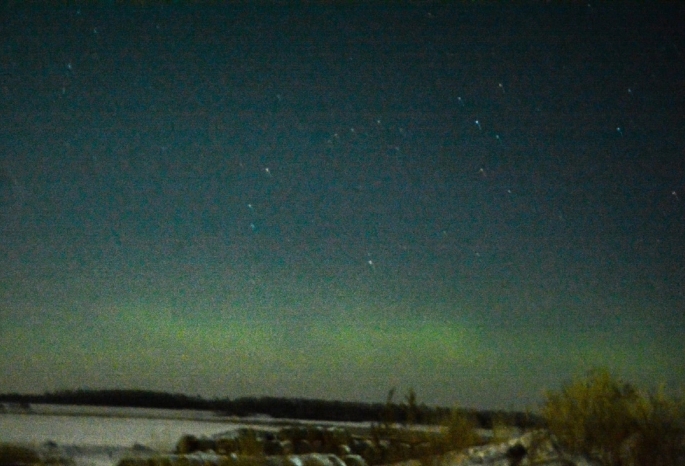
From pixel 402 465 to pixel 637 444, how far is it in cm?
512

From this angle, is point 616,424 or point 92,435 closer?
point 616,424

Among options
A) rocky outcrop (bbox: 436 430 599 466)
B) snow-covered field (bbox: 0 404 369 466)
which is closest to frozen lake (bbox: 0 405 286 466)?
snow-covered field (bbox: 0 404 369 466)

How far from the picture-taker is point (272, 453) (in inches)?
922

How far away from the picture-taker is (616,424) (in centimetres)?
1487

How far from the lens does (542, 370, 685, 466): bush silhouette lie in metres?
14.3

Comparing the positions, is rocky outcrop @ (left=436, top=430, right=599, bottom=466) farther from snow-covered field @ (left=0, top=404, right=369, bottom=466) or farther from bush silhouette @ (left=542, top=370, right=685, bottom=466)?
snow-covered field @ (left=0, top=404, right=369, bottom=466)

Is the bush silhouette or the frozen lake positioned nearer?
the bush silhouette

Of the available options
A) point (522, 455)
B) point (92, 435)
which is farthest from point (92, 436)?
point (522, 455)

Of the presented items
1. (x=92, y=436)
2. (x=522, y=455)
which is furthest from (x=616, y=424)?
(x=92, y=436)

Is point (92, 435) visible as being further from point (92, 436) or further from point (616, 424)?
point (616, 424)

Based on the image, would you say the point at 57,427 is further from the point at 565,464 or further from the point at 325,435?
the point at 565,464

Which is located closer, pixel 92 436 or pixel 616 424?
pixel 616 424

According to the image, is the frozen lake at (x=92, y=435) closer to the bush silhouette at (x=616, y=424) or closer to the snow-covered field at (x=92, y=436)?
the snow-covered field at (x=92, y=436)

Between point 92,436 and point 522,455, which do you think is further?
point 92,436
